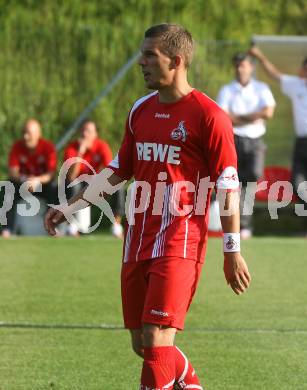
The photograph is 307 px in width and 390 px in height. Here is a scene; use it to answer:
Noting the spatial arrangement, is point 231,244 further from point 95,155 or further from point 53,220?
point 95,155

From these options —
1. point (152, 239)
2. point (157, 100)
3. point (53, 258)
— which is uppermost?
point (157, 100)

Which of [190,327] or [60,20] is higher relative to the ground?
[60,20]

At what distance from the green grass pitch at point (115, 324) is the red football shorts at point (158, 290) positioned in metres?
1.05

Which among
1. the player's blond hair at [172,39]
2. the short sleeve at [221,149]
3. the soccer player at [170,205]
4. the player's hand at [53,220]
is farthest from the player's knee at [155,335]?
the player's blond hair at [172,39]

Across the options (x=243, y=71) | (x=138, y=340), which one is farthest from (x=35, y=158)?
(x=138, y=340)

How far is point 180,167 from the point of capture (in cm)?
566

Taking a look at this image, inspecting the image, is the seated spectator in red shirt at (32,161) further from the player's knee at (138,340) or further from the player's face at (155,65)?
the player's face at (155,65)

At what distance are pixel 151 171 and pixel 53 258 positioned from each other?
713 centimetres

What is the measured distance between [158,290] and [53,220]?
0.86 meters

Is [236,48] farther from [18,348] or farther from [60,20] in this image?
[18,348]

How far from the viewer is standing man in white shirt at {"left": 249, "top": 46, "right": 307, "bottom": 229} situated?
15281 mm

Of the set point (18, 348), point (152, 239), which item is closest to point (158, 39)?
point (152, 239)

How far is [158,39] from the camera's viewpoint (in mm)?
5660

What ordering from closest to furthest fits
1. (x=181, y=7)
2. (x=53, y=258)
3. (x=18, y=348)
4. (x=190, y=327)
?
1. (x=18, y=348)
2. (x=190, y=327)
3. (x=53, y=258)
4. (x=181, y=7)
